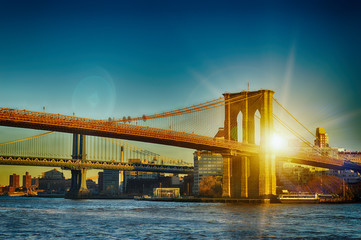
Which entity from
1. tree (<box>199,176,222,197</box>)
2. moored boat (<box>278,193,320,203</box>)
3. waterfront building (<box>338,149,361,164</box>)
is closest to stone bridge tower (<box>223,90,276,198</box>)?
moored boat (<box>278,193,320,203</box>)

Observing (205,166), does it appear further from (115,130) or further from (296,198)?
(115,130)

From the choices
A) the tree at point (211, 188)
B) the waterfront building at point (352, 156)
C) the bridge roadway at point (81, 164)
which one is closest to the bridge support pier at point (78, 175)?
the bridge roadway at point (81, 164)

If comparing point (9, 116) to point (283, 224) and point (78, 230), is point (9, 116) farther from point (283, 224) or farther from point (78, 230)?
point (283, 224)

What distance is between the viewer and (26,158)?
4094 inches

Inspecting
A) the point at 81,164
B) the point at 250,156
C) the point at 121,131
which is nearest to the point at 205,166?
the point at 81,164

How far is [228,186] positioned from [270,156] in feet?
22.9

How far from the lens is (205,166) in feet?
524

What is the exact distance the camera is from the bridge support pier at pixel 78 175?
127 meters

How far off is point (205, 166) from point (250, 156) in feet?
286

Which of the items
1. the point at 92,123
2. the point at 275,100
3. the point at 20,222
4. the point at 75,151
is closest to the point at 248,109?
the point at 275,100

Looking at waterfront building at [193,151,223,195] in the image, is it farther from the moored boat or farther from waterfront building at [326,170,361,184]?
the moored boat

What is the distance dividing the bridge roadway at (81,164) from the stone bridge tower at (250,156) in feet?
141

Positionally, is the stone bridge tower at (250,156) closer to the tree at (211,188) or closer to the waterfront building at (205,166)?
the tree at (211,188)

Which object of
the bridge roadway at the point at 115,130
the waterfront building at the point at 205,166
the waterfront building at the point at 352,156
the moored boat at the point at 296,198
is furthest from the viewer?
the waterfront building at the point at 205,166
